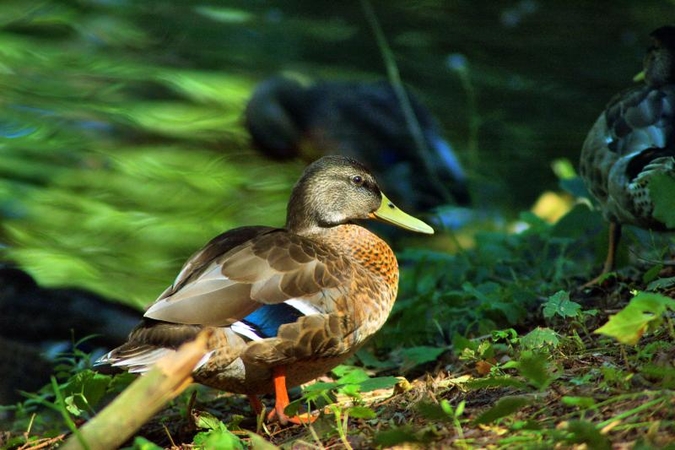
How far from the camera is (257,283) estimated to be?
3.74m

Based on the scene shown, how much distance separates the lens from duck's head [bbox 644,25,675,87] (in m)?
4.68

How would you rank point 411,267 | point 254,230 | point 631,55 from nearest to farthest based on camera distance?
point 254,230
point 411,267
point 631,55

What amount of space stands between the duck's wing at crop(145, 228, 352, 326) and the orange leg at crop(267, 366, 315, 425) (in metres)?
0.23

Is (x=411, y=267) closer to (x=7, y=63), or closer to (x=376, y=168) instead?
(x=376, y=168)

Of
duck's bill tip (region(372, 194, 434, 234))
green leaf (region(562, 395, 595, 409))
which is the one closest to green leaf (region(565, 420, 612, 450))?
Answer: green leaf (region(562, 395, 595, 409))

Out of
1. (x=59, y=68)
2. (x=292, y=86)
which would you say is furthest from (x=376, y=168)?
(x=59, y=68)

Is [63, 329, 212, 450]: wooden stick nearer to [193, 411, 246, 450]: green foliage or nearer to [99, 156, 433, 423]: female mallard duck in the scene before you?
[193, 411, 246, 450]: green foliage

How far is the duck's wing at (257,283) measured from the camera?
11.9ft

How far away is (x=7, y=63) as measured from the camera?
6.98m

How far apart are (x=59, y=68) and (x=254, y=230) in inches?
138

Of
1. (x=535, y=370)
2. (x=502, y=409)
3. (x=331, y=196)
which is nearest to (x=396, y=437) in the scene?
(x=502, y=409)

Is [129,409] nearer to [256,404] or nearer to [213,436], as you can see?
[213,436]

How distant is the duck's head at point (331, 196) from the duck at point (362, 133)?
2435 mm

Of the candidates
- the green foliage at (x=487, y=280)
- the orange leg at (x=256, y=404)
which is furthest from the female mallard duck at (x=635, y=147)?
the orange leg at (x=256, y=404)
